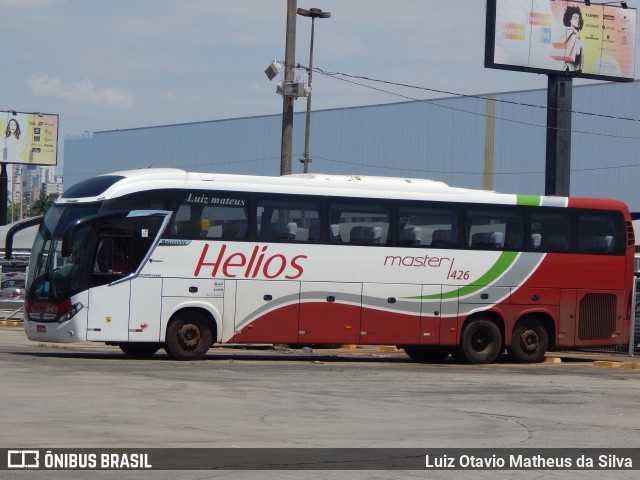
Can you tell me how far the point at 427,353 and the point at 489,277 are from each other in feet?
8.28

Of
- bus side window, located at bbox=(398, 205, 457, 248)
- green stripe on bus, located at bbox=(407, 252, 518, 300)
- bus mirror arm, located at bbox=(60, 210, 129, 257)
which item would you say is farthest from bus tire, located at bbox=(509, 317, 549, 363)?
bus mirror arm, located at bbox=(60, 210, 129, 257)

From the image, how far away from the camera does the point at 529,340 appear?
27.7 m

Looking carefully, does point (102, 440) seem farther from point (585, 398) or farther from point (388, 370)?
point (388, 370)

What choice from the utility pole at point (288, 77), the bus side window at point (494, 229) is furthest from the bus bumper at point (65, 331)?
the utility pole at point (288, 77)

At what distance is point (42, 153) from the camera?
101m

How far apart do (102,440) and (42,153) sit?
302 ft

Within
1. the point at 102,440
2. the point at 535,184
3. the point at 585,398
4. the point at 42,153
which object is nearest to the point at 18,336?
the point at 585,398

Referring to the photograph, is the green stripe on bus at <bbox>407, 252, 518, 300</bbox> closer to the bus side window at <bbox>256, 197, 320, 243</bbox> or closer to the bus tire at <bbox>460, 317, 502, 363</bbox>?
the bus tire at <bbox>460, 317, 502, 363</bbox>

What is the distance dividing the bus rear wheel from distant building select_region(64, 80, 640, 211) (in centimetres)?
4663

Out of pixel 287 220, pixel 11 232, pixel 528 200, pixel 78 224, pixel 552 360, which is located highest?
pixel 528 200

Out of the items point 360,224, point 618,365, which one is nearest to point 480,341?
point 618,365

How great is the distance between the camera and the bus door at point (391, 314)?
85.8 ft

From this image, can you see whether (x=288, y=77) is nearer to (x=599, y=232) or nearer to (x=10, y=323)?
(x=599, y=232)

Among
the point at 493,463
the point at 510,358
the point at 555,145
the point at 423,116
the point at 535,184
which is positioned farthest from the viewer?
the point at 423,116
